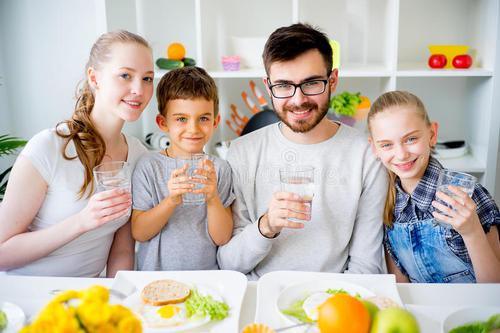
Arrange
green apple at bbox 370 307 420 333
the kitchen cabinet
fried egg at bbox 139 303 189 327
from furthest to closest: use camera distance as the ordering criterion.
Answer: the kitchen cabinet, fried egg at bbox 139 303 189 327, green apple at bbox 370 307 420 333

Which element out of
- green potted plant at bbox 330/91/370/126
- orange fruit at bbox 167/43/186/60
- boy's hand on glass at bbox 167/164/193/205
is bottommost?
boy's hand on glass at bbox 167/164/193/205

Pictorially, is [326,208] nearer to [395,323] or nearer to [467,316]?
[467,316]

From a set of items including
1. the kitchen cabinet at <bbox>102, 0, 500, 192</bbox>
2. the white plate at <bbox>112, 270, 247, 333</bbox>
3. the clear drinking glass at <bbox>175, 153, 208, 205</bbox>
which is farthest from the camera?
the kitchen cabinet at <bbox>102, 0, 500, 192</bbox>

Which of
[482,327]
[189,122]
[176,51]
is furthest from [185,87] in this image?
[176,51]

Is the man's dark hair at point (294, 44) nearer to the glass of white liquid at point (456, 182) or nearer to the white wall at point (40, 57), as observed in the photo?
the glass of white liquid at point (456, 182)

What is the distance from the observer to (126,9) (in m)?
2.97

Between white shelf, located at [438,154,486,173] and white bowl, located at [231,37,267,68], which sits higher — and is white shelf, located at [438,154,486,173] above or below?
below

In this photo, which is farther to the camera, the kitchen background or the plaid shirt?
the kitchen background

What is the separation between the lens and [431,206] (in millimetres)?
1570

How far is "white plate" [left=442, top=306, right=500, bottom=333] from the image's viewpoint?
103cm

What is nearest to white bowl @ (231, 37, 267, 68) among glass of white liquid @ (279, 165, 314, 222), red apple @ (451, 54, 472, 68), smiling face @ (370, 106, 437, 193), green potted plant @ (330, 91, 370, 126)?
green potted plant @ (330, 91, 370, 126)

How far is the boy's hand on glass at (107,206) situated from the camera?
1.33 metres

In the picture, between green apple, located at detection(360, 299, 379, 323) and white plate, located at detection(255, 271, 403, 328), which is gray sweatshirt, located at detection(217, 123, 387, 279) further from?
green apple, located at detection(360, 299, 379, 323)

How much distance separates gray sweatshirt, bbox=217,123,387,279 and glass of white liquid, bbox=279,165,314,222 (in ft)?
1.05
